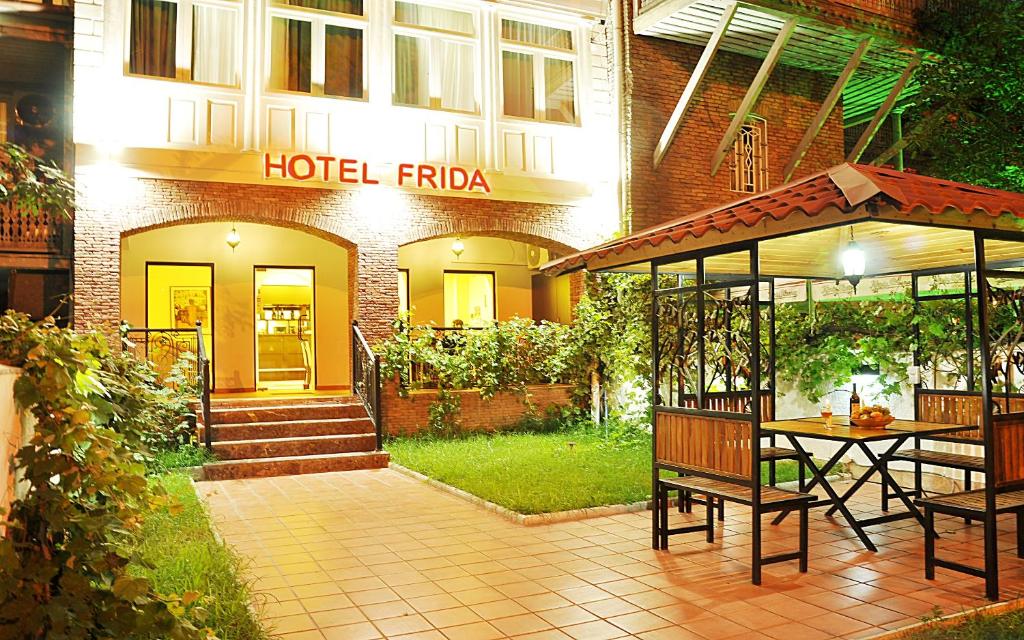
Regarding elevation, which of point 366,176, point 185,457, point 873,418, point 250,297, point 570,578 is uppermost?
point 366,176

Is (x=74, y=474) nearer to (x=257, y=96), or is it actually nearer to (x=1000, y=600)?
(x=1000, y=600)

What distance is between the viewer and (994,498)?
5309 millimetres

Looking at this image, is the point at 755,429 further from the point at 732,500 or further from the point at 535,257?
the point at 535,257

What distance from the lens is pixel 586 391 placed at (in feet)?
45.1

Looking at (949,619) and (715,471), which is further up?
(715,471)

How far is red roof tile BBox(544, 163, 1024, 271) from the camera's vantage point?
184 inches

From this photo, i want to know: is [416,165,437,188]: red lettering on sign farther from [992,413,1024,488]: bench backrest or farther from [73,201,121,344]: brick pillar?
[992,413,1024,488]: bench backrest

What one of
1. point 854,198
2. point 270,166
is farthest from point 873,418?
point 270,166

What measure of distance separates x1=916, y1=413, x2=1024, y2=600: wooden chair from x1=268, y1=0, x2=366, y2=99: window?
9.84m

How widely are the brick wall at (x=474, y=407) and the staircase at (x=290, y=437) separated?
0.66m

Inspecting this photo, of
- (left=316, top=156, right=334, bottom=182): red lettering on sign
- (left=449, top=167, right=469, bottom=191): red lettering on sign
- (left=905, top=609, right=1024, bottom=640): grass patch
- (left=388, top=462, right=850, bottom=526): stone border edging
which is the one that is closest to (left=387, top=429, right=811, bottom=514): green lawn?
(left=388, top=462, right=850, bottom=526): stone border edging

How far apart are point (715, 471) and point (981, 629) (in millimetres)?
1928

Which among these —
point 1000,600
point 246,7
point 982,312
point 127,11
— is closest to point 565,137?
point 246,7

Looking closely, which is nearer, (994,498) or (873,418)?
(994,498)
